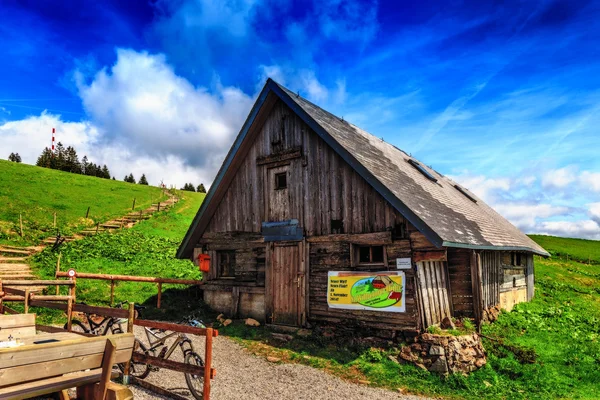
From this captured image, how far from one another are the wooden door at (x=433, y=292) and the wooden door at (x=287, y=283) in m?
4.02

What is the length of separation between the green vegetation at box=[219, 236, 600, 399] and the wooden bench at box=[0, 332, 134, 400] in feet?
19.5

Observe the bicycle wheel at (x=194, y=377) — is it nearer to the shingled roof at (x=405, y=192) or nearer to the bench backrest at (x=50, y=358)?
the bench backrest at (x=50, y=358)

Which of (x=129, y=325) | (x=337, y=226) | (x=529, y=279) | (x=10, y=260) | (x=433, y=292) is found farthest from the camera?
(x=10, y=260)

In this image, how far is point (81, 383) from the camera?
204 inches

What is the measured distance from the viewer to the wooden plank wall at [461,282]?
40.4ft

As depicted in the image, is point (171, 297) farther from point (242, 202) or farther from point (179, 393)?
point (179, 393)

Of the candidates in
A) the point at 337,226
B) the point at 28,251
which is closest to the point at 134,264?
the point at 28,251

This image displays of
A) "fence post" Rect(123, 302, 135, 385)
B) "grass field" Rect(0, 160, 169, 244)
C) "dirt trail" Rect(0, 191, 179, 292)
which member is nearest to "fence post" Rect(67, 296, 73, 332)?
"fence post" Rect(123, 302, 135, 385)

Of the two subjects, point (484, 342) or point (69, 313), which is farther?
point (484, 342)

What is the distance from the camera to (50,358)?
14.4 feet

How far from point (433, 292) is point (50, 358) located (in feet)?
33.1

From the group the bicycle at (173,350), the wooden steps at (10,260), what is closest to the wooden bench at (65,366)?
the bicycle at (173,350)

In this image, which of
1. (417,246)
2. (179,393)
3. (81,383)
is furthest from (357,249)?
(81,383)

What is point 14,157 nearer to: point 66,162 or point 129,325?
point 66,162
